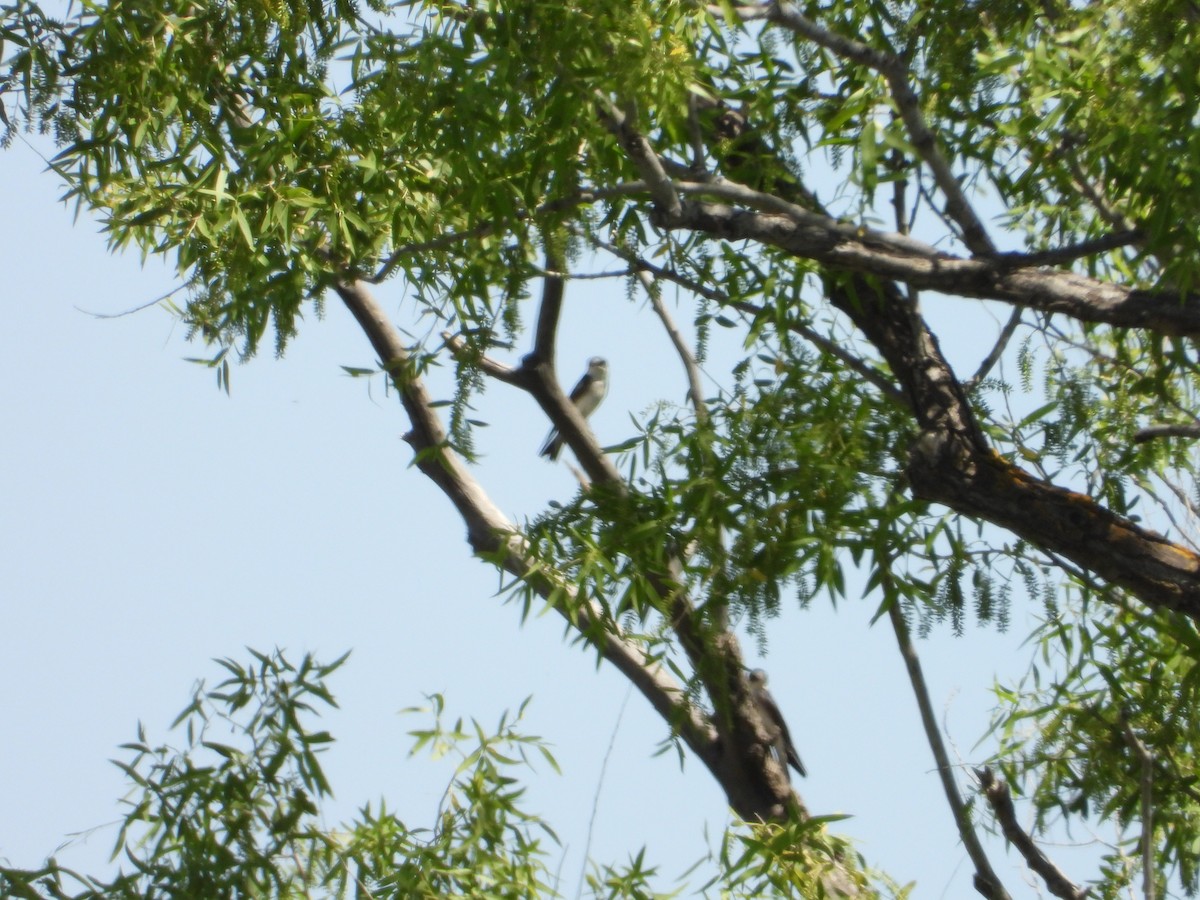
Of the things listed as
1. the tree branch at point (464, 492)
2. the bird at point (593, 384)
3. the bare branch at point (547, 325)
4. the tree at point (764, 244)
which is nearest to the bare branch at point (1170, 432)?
the tree at point (764, 244)

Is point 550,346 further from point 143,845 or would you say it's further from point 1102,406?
point 143,845

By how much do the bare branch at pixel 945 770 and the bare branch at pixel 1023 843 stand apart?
158mm

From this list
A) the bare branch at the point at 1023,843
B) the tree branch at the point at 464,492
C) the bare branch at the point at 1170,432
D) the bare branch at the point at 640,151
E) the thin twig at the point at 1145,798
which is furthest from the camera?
the tree branch at the point at 464,492

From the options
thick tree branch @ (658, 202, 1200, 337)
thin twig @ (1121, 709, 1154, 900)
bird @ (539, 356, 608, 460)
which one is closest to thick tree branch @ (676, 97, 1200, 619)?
thick tree branch @ (658, 202, 1200, 337)

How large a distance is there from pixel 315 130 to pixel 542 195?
0.83 meters

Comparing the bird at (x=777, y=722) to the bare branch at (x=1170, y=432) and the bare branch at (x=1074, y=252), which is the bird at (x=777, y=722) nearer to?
the bare branch at (x=1170, y=432)

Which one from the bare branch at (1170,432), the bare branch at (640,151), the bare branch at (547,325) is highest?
the bare branch at (547,325)

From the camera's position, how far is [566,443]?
4.93 meters

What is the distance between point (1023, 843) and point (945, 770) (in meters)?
0.33

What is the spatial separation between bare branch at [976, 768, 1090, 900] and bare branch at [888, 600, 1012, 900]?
0.16m

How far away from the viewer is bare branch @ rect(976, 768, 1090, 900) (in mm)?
3635

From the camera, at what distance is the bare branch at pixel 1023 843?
3.63 m

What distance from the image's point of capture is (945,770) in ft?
12.8

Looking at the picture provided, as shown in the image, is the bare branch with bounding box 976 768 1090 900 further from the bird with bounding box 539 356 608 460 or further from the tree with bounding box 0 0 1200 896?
the bird with bounding box 539 356 608 460
